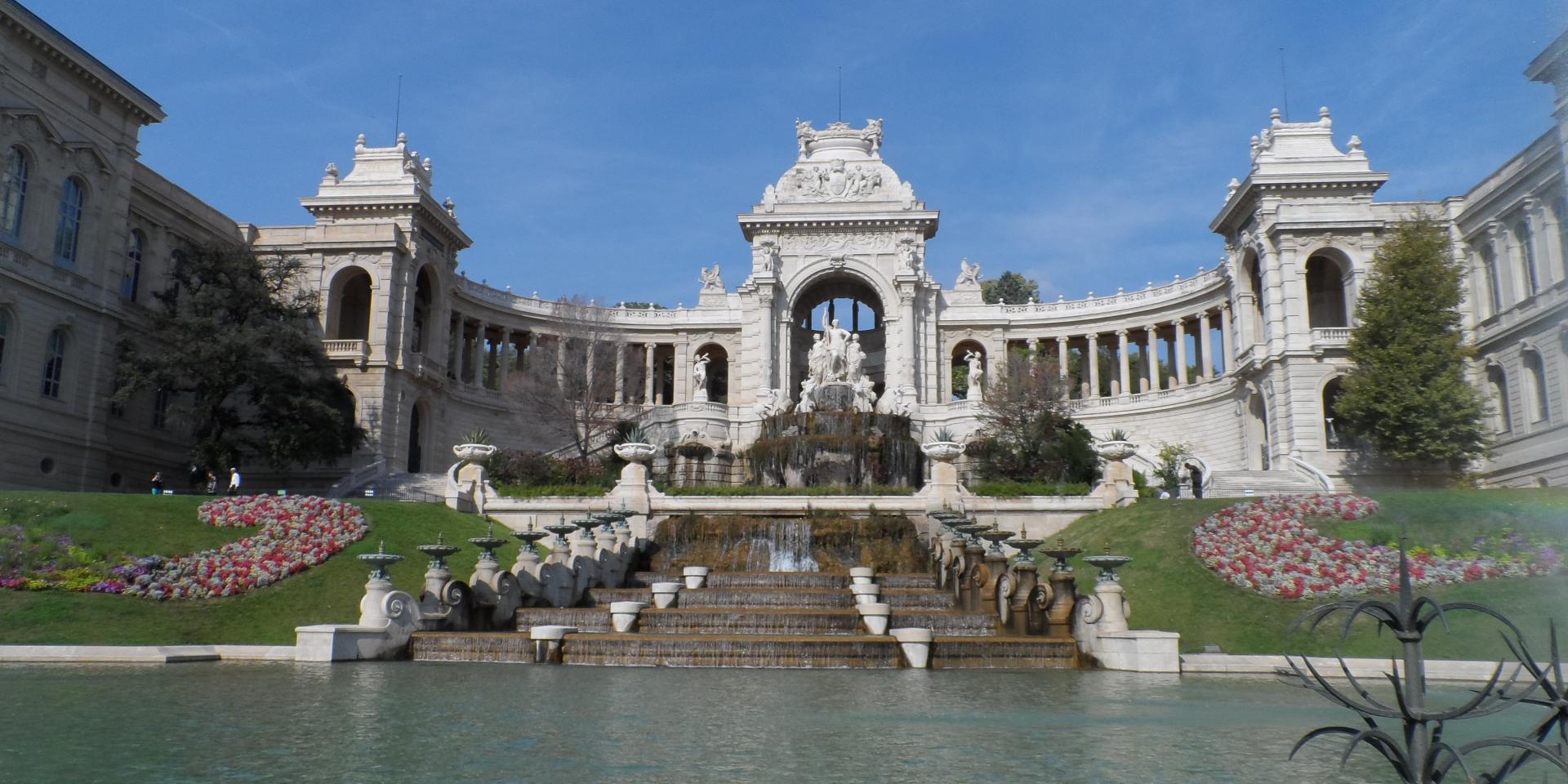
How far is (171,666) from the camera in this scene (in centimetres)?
1580

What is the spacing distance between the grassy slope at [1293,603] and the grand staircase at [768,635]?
411 centimetres

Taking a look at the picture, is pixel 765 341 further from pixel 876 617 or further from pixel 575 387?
pixel 876 617

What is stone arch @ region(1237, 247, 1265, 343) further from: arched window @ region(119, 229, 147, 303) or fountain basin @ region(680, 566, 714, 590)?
arched window @ region(119, 229, 147, 303)

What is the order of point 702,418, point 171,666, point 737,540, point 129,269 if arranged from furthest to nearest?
point 702,418 → point 129,269 → point 737,540 → point 171,666

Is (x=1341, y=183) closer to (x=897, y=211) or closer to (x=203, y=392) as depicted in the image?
(x=897, y=211)

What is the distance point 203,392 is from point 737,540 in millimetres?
23816

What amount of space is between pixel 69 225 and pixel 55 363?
5336 mm

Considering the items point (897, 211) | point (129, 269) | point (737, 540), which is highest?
point (897, 211)

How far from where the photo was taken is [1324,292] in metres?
54.6

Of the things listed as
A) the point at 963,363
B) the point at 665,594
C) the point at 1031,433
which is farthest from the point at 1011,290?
the point at 665,594

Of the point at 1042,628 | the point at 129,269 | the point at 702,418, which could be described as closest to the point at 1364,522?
the point at 1042,628

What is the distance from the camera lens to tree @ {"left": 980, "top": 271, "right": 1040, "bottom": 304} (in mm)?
93875

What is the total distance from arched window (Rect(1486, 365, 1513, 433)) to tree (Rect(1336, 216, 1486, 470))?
1.80m

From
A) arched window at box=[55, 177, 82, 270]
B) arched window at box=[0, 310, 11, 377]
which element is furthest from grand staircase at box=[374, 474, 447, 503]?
arched window at box=[55, 177, 82, 270]
